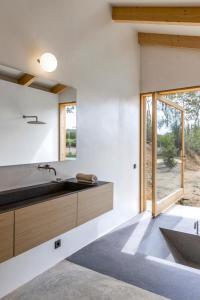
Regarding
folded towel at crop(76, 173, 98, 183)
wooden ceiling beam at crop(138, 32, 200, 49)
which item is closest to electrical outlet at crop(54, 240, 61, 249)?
folded towel at crop(76, 173, 98, 183)

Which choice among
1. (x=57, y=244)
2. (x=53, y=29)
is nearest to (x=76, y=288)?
(x=57, y=244)

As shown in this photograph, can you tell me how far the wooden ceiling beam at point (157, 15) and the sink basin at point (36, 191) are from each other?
7.30 ft

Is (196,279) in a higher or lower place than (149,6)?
lower

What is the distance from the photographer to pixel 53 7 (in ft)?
7.53

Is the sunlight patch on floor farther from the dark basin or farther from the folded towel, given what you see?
the folded towel

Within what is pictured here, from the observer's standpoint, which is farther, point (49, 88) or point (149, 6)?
point (149, 6)

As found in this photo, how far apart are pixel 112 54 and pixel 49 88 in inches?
53.8

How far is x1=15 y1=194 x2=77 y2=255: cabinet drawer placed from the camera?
1591 millimetres

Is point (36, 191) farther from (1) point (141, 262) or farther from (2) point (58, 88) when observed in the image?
(1) point (141, 262)

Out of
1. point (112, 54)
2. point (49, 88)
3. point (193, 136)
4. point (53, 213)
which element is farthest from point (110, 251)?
point (193, 136)

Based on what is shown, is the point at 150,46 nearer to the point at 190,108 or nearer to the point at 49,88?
the point at 190,108

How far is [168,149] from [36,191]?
117 inches

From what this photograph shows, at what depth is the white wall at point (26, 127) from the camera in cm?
199

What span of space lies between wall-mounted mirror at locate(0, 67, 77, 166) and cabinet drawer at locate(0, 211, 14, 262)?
597 millimetres
